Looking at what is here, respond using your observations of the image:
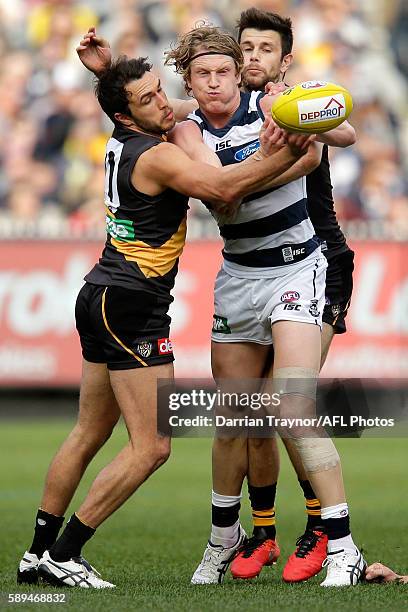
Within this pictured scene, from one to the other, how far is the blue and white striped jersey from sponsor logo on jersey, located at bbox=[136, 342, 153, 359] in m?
0.67

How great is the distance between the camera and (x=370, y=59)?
17.1 m

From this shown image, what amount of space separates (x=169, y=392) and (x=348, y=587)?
1190 mm

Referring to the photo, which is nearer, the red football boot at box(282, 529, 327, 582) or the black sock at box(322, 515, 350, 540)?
the black sock at box(322, 515, 350, 540)

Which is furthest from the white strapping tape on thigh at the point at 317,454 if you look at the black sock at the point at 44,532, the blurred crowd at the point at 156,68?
the blurred crowd at the point at 156,68

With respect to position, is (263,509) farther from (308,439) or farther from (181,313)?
(181,313)

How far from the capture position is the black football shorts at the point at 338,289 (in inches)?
254

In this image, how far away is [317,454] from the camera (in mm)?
5422

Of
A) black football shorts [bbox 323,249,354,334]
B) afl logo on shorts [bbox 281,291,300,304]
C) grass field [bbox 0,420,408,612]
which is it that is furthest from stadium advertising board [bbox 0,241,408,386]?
Answer: afl logo on shorts [bbox 281,291,300,304]

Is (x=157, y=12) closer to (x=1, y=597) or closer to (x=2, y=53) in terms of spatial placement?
(x=2, y=53)

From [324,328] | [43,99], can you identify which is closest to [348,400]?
[324,328]

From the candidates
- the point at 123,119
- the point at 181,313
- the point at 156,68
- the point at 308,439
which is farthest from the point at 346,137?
the point at 156,68

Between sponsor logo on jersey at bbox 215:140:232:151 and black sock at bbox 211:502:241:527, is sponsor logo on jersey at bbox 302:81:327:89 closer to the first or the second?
sponsor logo on jersey at bbox 215:140:232:151

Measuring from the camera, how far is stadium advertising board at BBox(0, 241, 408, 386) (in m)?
14.0

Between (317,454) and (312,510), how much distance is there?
0.86 meters
